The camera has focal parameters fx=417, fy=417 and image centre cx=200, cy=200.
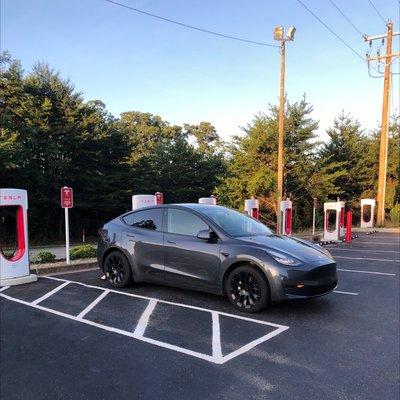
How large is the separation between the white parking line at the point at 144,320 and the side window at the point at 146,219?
4.02 feet

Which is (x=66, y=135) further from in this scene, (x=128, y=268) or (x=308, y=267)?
(x=308, y=267)

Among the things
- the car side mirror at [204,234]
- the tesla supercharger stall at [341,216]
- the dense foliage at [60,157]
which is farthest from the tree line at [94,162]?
the car side mirror at [204,234]

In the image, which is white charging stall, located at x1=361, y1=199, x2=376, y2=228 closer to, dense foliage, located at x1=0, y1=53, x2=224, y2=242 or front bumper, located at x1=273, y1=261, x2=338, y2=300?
dense foliage, located at x1=0, y1=53, x2=224, y2=242

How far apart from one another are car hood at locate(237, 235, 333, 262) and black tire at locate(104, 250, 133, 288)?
Result: 2.20 m

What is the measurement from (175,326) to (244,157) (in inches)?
827

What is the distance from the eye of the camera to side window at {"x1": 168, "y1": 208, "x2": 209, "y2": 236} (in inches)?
250

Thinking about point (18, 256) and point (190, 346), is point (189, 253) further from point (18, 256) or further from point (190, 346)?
point (18, 256)

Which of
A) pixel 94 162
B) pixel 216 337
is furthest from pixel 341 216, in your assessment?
pixel 94 162

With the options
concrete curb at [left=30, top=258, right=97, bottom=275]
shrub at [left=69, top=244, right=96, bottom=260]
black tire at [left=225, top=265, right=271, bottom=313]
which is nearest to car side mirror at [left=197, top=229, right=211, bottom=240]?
black tire at [left=225, top=265, right=271, bottom=313]

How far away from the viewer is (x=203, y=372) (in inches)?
153

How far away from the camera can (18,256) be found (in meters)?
7.95

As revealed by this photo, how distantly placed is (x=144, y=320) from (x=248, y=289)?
1.45 metres

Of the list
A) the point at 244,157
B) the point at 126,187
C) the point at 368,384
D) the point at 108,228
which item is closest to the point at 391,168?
the point at 244,157

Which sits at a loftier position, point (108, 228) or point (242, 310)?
point (108, 228)
